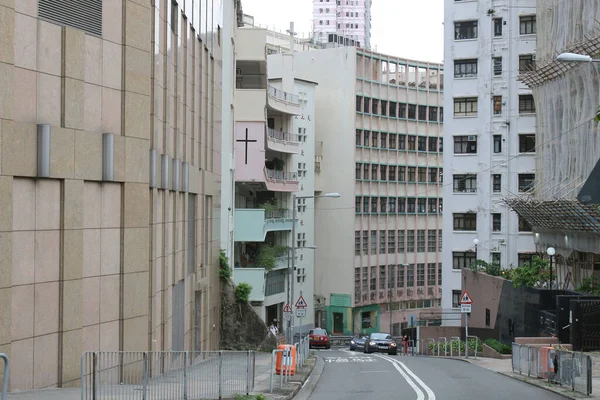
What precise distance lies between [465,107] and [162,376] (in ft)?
163

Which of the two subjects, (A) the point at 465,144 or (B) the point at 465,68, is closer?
(B) the point at 465,68

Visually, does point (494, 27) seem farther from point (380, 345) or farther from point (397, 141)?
point (397, 141)

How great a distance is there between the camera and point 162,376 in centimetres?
1917

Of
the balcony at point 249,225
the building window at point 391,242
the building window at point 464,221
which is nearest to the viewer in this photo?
the balcony at point 249,225

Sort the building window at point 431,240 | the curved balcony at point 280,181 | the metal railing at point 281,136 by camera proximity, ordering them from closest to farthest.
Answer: the curved balcony at point 280,181, the metal railing at point 281,136, the building window at point 431,240

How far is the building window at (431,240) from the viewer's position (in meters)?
99.2

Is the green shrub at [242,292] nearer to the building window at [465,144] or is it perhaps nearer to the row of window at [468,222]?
the row of window at [468,222]

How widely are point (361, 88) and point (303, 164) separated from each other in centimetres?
1097

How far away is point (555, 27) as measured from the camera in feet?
150

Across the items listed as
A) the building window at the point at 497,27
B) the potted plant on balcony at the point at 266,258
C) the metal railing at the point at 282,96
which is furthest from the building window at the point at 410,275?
the building window at the point at 497,27

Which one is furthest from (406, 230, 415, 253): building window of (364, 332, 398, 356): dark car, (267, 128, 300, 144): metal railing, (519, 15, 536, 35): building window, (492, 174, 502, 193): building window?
(364, 332, 398, 356): dark car

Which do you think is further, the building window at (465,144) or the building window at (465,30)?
the building window at (465,30)

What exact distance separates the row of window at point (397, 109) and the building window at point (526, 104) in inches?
1004

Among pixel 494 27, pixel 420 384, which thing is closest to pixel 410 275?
pixel 494 27
